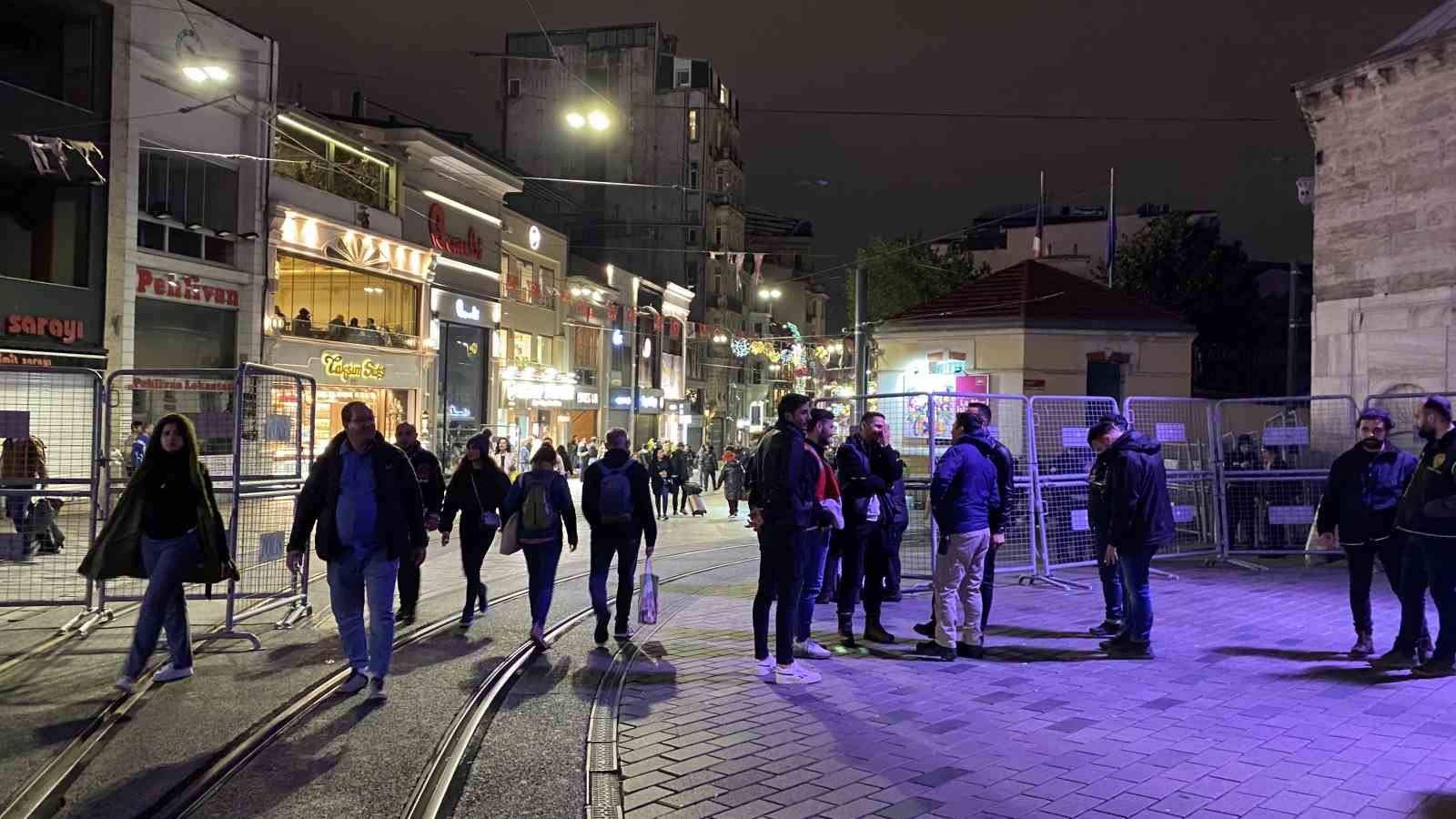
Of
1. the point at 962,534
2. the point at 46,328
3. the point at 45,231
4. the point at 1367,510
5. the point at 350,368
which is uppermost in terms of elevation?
the point at 45,231

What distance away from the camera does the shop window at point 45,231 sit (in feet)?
67.6

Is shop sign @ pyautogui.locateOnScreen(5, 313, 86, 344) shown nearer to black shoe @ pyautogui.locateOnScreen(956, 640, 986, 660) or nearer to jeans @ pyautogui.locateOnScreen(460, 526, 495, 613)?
jeans @ pyautogui.locateOnScreen(460, 526, 495, 613)

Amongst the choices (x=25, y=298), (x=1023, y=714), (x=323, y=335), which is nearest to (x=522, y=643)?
(x=1023, y=714)

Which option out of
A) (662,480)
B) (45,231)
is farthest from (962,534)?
(45,231)

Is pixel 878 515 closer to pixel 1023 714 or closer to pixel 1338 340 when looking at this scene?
pixel 1023 714

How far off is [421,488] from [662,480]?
14.5 meters

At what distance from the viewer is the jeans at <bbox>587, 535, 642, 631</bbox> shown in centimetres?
866

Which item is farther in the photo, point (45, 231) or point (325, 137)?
point (325, 137)

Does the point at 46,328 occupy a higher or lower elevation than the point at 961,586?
higher

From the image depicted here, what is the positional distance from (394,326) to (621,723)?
28.1 m

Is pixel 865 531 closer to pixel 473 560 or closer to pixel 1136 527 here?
pixel 1136 527

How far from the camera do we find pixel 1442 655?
7344 millimetres

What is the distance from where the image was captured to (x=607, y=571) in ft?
28.7

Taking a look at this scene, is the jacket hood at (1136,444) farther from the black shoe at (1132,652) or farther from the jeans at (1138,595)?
the black shoe at (1132,652)
